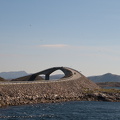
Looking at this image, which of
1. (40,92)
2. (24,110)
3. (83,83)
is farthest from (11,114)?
(83,83)

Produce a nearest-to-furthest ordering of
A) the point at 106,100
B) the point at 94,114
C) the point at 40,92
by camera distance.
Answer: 1. the point at 94,114
2. the point at 40,92
3. the point at 106,100

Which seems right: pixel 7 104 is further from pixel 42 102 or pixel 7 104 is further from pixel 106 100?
pixel 106 100

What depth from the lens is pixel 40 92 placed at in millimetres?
88750

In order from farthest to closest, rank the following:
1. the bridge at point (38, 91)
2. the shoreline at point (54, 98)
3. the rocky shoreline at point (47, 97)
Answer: the bridge at point (38, 91) → the rocky shoreline at point (47, 97) → the shoreline at point (54, 98)

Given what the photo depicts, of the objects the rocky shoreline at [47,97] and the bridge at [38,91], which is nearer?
the rocky shoreline at [47,97]

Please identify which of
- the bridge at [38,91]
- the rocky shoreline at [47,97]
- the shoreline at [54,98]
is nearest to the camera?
the shoreline at [54,98]

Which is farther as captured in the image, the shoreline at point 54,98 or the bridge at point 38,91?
the bridge at point 38,91

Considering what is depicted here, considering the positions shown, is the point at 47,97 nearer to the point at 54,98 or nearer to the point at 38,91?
the point at 54,98

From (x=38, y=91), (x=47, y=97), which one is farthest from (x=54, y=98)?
(x=38, y=91)

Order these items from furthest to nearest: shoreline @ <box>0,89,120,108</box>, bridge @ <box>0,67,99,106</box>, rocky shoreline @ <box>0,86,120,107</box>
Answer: bridge @ <box>0,67,99,106</box>, rocky shoreline @ <box>0,86,120,107</box>, shoreline @ <box>0,89,120,108</box>

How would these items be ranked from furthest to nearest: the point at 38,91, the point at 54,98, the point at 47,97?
the point at 54,98 < the point at 38,91 < the point at 47,97

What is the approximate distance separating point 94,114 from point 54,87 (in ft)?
117

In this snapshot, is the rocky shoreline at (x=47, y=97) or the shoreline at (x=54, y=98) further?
the rocky shoreline at (x=47, y=97)

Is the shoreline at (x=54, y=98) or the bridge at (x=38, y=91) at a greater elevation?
the bridge at (x=38, y=91)
